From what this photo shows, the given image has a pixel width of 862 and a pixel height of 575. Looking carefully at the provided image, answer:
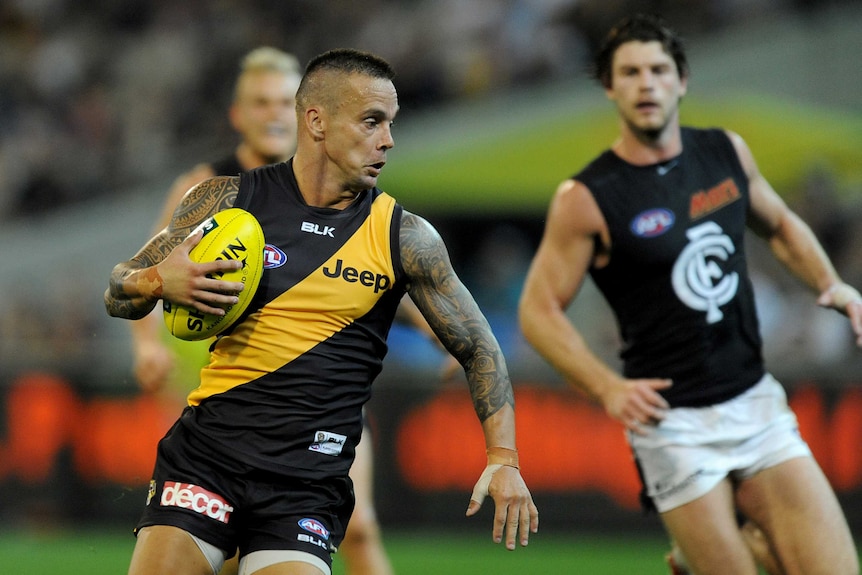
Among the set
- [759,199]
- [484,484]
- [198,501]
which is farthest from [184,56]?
[484,484]

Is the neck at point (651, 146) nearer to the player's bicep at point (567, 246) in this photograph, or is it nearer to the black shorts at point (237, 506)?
the player's bicep at point (567, 246)

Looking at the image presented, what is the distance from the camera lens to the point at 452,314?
4.65 meters

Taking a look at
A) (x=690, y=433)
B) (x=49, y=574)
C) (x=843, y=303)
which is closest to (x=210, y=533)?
(x=690, y=433)

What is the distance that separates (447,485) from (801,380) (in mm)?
3090

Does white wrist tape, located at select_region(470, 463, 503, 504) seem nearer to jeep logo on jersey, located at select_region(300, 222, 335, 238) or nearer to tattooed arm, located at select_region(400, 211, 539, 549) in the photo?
tattooed arm, located at select_region(400, 211, 539, 549)

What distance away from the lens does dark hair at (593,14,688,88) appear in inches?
241

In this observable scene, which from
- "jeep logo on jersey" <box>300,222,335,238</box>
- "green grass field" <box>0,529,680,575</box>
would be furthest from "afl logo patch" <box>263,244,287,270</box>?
"green grass field" <box>0,529,680,575</box>

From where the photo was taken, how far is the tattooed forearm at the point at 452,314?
15.2ft

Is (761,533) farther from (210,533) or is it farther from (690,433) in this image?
(210,533)

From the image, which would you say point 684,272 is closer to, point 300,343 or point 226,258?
point 300,343

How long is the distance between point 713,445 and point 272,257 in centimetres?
226

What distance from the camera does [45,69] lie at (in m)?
17.9

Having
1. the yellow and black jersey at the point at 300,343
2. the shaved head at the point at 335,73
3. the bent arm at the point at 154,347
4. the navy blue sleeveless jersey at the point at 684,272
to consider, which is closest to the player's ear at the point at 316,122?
the shaved head at the point at 335,73

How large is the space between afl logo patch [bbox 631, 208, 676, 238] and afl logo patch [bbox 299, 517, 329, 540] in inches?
84.7
